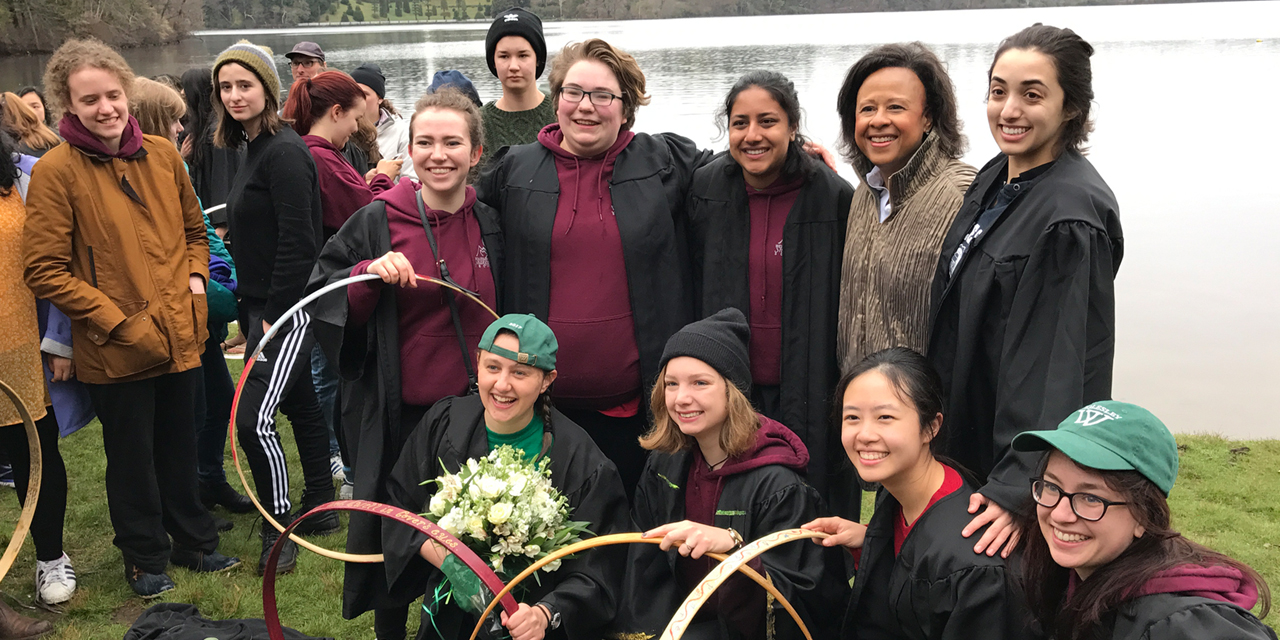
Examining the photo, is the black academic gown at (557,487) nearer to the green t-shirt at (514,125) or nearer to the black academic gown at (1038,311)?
the black academic gown at (1038,311)

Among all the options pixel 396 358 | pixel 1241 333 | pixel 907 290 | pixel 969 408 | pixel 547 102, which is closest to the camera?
pixel 969 408

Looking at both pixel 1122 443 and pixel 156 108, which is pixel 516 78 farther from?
pixel 1122 443

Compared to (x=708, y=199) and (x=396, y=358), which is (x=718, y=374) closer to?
(x=708, y=199)

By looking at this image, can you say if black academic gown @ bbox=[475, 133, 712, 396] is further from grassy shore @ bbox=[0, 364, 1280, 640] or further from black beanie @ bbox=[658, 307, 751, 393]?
grassy shore @ bbox=[0, 364, 1280, 640]

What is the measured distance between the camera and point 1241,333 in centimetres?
1307

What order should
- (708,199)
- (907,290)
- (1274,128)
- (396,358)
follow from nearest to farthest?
(907,290) < (396,358) < (708,199) < (1274,128)

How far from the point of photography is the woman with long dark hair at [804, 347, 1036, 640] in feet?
9.66

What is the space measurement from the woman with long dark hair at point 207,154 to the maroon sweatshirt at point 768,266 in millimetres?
4229

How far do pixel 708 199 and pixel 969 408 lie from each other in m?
1.49

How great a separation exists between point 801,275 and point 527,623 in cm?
183

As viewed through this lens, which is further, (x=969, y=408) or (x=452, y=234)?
(x=452, y=234)

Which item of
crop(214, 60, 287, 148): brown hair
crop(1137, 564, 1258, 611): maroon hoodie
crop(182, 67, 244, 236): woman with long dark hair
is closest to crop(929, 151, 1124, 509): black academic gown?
crop(1137, 564, 1258, 611): maroon hoodie

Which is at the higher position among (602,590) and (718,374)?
(718,374)

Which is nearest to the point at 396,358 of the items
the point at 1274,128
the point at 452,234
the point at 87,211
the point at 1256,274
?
the point at 452,234
